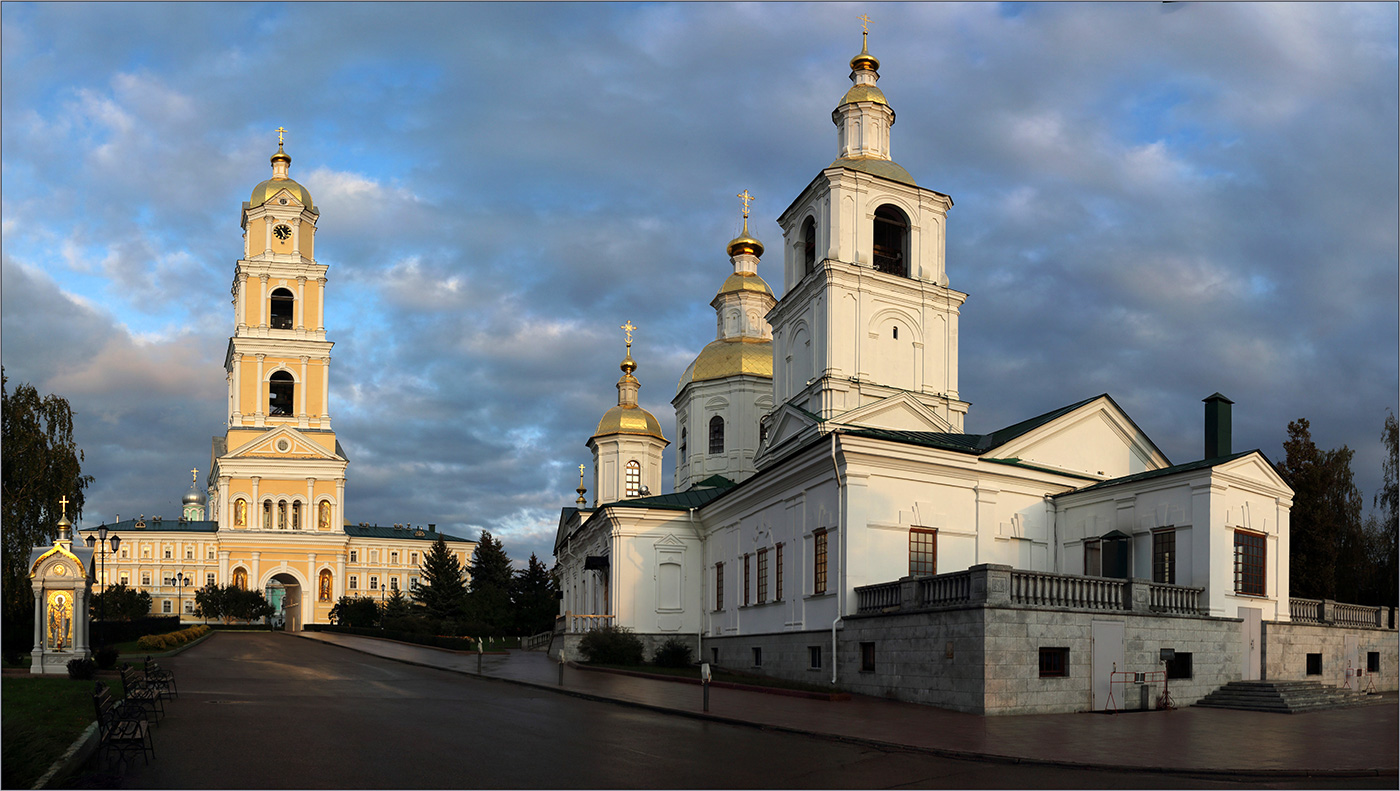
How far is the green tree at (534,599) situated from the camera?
7481 cm

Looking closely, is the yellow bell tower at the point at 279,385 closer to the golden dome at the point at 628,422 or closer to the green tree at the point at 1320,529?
the golden dome at the point at 628,422

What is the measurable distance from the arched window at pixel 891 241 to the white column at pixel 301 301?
63619 mm

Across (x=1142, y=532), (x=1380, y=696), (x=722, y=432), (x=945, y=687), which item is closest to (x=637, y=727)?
(x=945, y=687)

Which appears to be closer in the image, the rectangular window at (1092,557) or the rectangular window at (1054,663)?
the rectangular window at (1054,663)

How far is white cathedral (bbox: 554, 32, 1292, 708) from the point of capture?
27766 mm

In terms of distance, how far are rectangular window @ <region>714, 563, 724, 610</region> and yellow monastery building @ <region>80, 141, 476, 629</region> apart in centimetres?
5758

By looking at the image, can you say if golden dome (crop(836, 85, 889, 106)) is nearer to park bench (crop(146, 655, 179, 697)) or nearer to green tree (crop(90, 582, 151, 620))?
park bench (crop(146, 655, 179, 697))

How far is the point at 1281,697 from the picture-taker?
23359mm

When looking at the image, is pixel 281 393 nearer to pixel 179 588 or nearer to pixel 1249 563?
pixel 179 588

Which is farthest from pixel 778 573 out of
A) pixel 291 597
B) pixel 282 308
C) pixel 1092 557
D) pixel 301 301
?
pixel 282 308

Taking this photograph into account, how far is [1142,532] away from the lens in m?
28.3

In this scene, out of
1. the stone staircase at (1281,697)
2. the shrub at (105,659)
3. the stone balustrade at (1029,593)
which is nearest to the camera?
the stone balustrade at (1029,593)

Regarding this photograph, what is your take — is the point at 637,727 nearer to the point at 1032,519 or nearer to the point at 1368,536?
the point at 1032,519

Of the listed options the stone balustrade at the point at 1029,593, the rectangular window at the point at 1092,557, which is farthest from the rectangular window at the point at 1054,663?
the rectangular window at the point at 1092,557
